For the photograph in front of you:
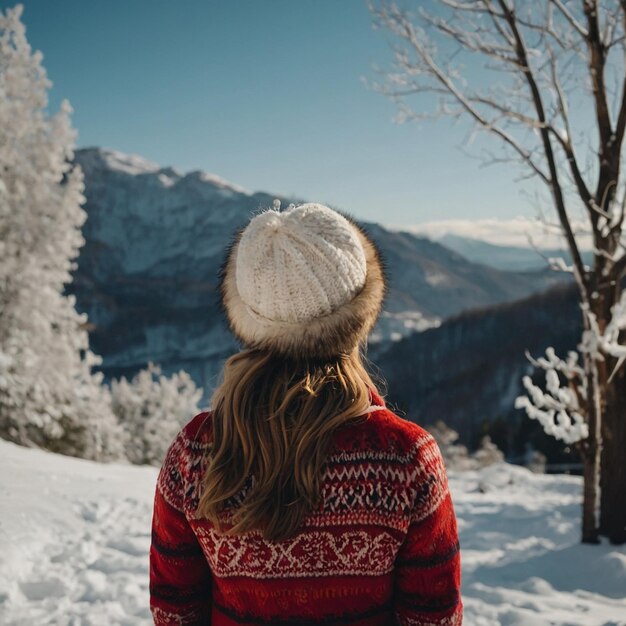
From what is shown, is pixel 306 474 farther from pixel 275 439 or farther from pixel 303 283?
pixel 303 283

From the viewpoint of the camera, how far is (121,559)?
4125mm

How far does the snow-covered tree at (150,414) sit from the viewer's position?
74.0ft

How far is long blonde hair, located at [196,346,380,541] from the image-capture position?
1137mm

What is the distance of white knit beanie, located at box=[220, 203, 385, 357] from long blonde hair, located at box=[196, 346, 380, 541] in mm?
79

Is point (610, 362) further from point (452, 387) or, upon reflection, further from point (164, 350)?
point (164, 350)

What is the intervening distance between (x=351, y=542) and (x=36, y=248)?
11103 millimetres

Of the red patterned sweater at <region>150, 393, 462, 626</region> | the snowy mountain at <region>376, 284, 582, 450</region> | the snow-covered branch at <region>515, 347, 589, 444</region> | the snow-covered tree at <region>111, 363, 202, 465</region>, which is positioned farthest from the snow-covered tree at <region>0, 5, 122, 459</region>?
the snowy mountain at <region>376, 284, 582, 450</region>

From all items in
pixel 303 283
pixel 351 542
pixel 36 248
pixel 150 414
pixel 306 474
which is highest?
pixel 36 248

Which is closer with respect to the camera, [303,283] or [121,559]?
[303,283]

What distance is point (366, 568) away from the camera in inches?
47.4

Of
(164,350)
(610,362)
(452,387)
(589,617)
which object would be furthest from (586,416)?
(164,350)

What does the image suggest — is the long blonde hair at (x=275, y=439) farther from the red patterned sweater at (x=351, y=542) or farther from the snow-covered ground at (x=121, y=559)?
the snow-covered ground at (x=121, y=559)

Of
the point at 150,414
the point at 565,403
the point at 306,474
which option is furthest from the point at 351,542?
the point at 150,414

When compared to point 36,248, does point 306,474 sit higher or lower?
lower
